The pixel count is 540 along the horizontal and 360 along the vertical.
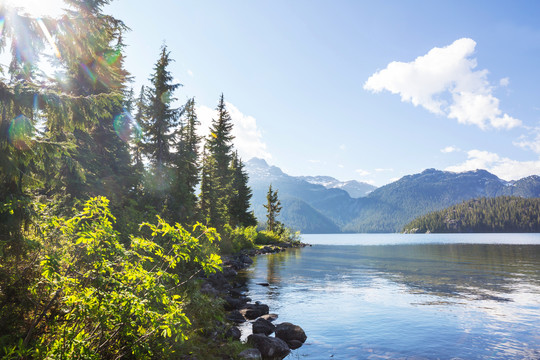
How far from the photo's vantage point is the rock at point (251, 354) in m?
9.65

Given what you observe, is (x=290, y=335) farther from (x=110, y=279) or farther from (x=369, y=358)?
(x=110, y=279)

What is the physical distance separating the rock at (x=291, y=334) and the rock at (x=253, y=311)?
2.95 m

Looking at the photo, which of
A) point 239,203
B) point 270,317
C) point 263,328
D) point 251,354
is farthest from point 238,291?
point 239,203

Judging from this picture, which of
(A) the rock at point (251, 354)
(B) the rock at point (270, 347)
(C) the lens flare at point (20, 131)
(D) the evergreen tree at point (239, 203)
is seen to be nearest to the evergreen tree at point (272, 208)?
(D) the evergreen tree at point (239, 203)

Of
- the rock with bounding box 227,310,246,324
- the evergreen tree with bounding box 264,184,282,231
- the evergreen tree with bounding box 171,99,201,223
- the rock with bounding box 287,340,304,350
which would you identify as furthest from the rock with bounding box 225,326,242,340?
the evergreen tree with bounding box 264,184,282,231

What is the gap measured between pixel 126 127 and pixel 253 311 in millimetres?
21054

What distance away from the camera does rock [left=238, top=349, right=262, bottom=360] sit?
965 cm

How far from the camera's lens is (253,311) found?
52.2 ft

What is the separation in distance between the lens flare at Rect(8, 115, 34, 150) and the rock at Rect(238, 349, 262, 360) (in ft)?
27.7

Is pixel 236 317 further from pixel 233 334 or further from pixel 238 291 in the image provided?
pixel 238 291

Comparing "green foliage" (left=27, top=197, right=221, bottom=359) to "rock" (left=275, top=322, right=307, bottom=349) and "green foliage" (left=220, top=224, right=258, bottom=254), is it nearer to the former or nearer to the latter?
"rock" (left=275, top=322, right=307, bottom=349)

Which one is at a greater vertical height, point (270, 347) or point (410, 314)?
point (270, 347)

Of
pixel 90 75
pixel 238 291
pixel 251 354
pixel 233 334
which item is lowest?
pixel 238 291

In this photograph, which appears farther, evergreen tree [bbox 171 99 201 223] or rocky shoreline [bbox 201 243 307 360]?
evergreen tree [bbox 171 99 201 223]
